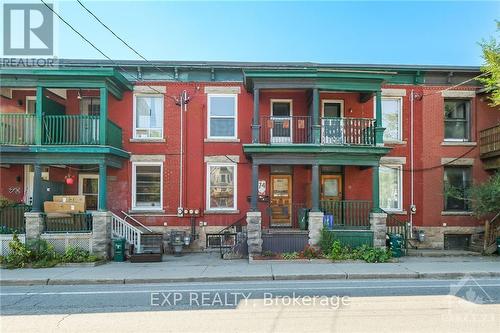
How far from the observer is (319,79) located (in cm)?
1439

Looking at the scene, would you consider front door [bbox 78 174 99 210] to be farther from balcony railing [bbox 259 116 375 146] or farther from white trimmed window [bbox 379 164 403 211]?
white trimmed window [bbox 379 164 403 211]

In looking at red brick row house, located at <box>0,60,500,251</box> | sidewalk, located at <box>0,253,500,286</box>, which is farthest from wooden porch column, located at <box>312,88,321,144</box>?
sidewalk, located at <box>0,253,500,286</box>

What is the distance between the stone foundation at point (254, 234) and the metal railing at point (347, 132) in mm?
4072

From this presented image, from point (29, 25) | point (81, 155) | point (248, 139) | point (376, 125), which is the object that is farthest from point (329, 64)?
point (29, 25)

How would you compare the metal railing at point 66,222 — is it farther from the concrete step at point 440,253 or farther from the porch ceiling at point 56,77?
the concrete step at point 440,253

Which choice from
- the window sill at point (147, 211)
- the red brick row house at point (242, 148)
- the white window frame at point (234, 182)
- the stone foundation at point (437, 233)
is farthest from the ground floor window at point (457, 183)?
the window sill at point (147, 211)

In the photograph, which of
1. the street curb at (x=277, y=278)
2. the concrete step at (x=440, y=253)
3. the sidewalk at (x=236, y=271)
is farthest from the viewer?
the concrete step at (x=440, y=253)

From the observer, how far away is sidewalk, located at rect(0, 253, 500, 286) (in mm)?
10492

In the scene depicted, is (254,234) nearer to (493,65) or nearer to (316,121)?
(316,121)

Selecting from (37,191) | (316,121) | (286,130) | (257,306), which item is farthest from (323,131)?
(37,191)

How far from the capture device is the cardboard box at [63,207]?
1369 centimetres

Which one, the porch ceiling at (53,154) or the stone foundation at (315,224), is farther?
the stone foundation at (315,224)

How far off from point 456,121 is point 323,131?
6683mm

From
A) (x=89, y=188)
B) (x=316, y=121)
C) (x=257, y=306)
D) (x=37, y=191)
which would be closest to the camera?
(x=257, y=306)
